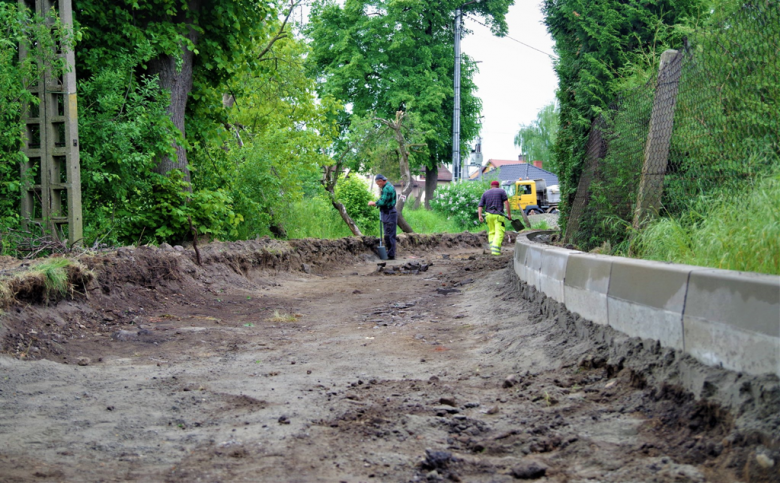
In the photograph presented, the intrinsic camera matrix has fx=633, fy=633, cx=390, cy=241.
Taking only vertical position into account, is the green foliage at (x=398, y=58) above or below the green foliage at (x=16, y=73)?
above

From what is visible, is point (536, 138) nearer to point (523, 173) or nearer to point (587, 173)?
point (523, 173)

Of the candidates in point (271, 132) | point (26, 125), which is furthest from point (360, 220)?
point (26, 125)

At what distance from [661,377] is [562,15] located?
308 inches

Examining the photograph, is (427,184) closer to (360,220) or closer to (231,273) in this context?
(360,220)

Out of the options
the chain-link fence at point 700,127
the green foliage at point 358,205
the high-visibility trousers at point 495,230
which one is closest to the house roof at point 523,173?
the green foliage at point 358,205

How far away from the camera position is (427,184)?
36281 mm

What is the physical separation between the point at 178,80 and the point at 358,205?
1157 centimetres

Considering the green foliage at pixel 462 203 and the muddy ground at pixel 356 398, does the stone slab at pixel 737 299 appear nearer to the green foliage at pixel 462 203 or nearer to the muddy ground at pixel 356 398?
the muddy ground at pixel 356 398

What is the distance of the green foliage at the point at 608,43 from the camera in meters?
8.55

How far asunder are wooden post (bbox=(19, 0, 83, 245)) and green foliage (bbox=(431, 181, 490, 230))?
21612mm

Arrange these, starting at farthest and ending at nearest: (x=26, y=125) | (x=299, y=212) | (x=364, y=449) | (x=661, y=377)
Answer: (x=299, y=212)
(x=26, y=125)
(x=661, y=377)
(x=364, y=449)

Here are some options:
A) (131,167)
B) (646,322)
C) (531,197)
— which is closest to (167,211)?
(131,167)

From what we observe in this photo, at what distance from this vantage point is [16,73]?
755cm

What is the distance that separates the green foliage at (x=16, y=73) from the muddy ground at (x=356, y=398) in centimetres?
174
